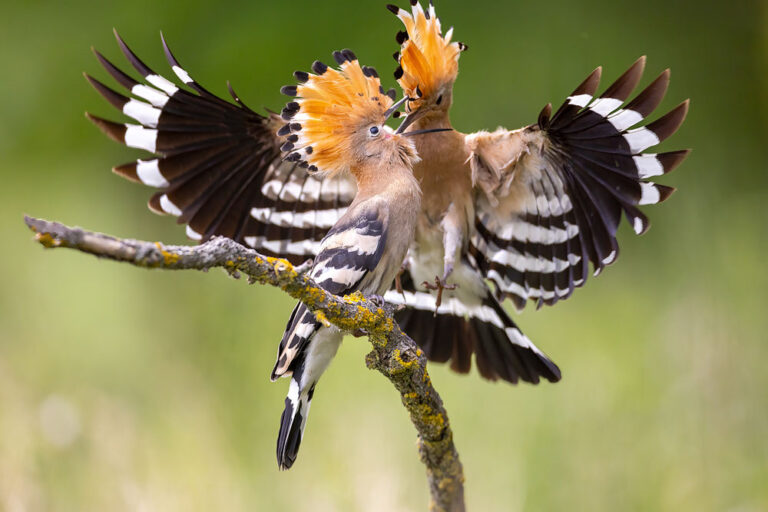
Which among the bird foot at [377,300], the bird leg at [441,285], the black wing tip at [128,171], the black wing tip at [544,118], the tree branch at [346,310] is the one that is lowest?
the tree branch at [346,310]

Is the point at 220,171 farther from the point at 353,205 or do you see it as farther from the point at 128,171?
the point at 353,205

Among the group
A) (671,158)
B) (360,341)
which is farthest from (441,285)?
(360,341)

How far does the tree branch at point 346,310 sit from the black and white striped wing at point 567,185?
629mm

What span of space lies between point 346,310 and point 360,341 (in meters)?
2.01

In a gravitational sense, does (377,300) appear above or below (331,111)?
below

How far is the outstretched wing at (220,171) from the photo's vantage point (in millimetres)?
2068

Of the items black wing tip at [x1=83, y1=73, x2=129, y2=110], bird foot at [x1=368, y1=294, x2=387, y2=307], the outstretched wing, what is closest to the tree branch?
bird foot at [x1=368, y1=294, x2=387, y2=307]

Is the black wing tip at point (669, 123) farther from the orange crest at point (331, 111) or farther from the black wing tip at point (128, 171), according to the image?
the black wing tip at point (128, 171)

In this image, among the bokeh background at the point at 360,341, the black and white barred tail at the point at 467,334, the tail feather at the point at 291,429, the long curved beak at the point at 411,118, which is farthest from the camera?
the bokeh background at the point at 360,341

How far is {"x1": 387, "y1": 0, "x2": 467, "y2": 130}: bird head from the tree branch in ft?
2.17

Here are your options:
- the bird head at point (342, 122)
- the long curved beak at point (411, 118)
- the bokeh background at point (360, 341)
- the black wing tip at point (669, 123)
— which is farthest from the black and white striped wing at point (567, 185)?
the bokeh background at point (360, 341)

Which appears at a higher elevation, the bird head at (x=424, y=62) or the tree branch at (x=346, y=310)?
the bird head at (x=424, y=62)

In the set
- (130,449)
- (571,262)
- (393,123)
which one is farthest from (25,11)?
(571,262)

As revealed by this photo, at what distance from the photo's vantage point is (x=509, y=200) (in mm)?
2312
